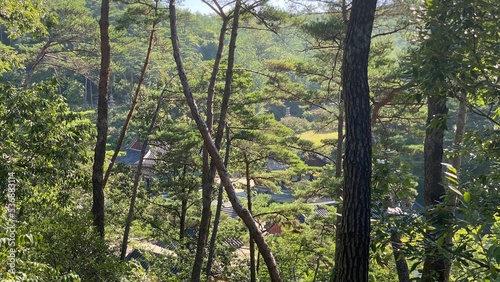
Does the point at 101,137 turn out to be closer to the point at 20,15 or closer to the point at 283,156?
the point at 20,15

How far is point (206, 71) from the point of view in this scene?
12242 mm

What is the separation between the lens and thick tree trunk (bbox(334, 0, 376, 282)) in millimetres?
3031

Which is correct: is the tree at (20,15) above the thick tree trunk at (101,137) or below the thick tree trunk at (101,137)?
above

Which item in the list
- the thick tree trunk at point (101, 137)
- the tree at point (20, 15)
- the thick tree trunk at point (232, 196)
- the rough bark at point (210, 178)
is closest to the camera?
the thick tree trunk at point (232, 196)

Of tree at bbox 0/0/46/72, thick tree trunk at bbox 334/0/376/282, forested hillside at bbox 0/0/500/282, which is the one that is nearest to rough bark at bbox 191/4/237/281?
forested hillside at bbox 0/0/500/282

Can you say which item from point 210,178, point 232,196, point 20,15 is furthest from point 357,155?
point 210,178

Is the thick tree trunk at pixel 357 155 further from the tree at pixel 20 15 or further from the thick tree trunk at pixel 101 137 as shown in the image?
the thick tree trunk at pixel 101 137

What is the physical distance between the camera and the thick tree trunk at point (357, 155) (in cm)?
303

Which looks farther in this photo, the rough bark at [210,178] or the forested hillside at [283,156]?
the rough bark at [210,178]

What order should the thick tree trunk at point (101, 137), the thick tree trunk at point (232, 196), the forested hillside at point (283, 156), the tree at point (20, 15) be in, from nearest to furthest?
the forested hillside at point (283, 156) < the thick tree trunk at point (232, 196) < the tree at point (20, 15) < the thick tree trunk at point (101, 137)

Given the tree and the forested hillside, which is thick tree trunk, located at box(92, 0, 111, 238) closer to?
the forested hillside

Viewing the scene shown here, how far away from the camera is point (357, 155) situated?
3.08 meters

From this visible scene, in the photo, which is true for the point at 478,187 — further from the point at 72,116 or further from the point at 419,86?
the point at 72,116

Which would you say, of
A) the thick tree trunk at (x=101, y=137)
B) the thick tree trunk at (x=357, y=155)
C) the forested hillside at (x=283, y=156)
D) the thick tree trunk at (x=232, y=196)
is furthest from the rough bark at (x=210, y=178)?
the thick tree trunk at (x=357, y=155)
